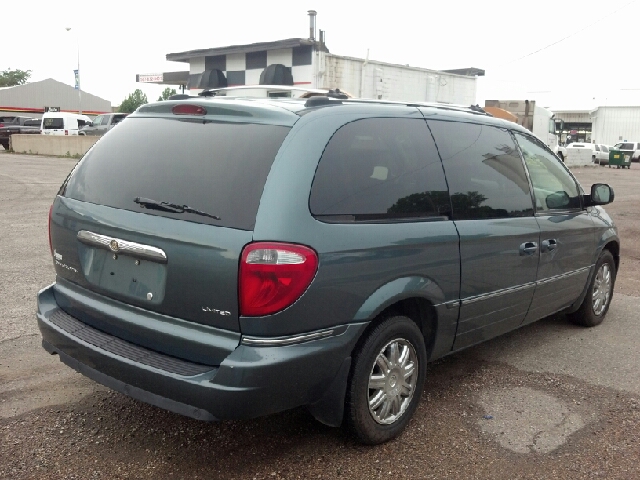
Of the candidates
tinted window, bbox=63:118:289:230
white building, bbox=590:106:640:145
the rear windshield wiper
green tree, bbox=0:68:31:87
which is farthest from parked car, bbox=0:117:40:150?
green tree, bbox=0:68:31:87

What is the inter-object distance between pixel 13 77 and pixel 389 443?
101m

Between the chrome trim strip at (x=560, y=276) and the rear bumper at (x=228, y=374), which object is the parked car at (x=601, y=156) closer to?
the chrome trim strip at (x=560, y=276)

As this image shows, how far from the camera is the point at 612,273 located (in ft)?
18.3

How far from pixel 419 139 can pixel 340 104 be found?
527 mm

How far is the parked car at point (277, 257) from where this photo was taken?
2.70 meters

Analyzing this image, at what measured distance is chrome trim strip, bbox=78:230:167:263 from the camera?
9.40 ft

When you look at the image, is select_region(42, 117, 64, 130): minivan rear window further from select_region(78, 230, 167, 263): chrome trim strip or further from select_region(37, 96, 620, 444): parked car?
select_region(78, 230, 167, 263): chrome trim strip

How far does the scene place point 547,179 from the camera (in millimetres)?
4551

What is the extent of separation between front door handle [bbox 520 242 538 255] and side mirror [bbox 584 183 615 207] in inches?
40.3

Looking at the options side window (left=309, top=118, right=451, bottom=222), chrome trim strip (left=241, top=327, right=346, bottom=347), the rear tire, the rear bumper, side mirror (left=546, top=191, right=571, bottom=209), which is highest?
side window (left=309, top=118, right=451, bottom=222)

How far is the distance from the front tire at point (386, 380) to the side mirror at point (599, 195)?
2.26 metres

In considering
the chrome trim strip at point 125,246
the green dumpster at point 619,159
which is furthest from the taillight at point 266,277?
the green dumpster at point 619,159

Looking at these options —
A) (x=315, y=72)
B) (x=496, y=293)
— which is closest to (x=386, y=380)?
(x=496, y=293)

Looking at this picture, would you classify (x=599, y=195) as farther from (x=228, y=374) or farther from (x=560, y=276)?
(x=228, y=374)
